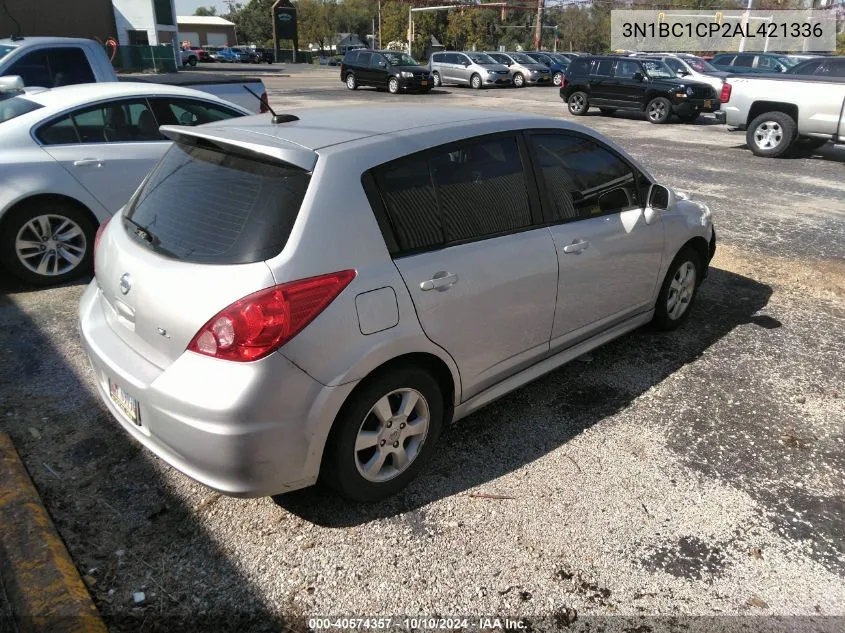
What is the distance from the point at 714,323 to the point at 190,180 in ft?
13.3

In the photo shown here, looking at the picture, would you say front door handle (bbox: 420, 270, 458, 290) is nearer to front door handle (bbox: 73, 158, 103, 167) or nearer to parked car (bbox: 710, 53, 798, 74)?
front door handle (bbox: 73, 158, 103, 167)

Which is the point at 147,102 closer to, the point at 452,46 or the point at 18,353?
the point at 18,353

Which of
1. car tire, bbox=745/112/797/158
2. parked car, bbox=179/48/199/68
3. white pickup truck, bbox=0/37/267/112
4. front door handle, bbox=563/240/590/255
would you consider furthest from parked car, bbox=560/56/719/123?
parked car, bbox=179/48/199/68

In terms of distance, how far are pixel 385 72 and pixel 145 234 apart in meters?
25.8

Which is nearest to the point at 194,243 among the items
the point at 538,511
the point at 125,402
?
the point at 125,402

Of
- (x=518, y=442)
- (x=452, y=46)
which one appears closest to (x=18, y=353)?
(x=518, y=442)

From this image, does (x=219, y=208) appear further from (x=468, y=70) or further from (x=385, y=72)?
(x=468, y=70)

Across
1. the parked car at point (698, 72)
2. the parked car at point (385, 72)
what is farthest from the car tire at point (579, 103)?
the parked car at point (385, 72)

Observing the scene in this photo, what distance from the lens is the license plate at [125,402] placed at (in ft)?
8.80

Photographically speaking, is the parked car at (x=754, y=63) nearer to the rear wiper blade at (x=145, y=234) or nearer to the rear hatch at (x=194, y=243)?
the rear hatch at (x=194, y=243)

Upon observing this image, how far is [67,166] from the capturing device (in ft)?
17.1

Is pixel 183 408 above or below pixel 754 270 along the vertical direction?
above

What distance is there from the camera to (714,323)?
16.7ft

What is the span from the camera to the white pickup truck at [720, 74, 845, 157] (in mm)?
10914
